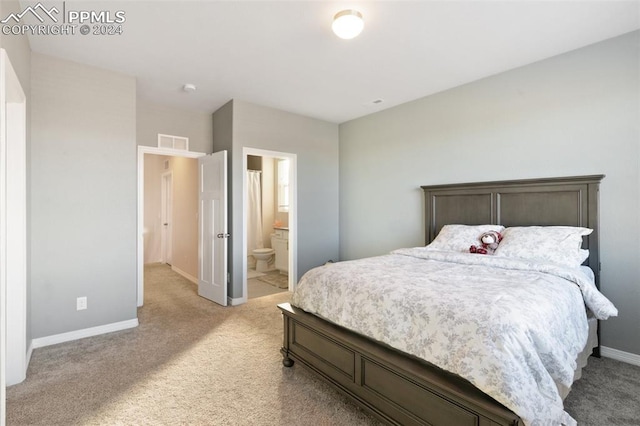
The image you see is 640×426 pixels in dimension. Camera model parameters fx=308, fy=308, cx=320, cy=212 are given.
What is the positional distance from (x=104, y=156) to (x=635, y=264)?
485 centimetres

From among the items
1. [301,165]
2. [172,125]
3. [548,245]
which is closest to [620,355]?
[548,245]

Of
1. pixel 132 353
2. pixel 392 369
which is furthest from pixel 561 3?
pixel 132 353

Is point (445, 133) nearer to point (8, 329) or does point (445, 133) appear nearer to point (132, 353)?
point (132, 353)

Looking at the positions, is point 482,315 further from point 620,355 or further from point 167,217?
point 167,217

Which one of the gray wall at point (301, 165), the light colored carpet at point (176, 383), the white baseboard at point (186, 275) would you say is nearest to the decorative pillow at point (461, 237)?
the light colored carpet at point (176, 383)

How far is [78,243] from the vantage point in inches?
115

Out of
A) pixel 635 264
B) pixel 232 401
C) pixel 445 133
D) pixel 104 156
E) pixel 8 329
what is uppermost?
pixel 445 133

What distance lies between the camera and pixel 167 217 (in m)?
6.61

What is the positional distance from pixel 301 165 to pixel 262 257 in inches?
82.9

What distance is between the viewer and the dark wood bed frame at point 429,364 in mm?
1399

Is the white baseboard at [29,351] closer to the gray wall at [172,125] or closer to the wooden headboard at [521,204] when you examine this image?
the gray wall at [172,125]

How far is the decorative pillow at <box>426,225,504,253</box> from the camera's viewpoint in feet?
9.84

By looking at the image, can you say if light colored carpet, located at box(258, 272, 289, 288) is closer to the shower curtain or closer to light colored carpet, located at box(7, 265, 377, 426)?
Result: the shower curtain

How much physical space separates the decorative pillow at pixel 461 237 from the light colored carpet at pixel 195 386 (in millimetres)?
1261
